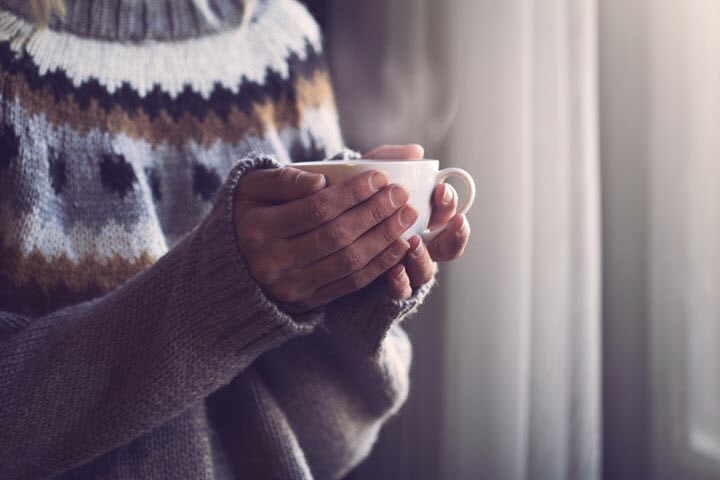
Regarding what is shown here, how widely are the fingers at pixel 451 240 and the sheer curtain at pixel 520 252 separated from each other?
0.29 m

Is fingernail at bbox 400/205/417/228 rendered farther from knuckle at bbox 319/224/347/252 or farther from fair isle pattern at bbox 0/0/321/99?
fair isle pattern at bbox 0/0/321/99

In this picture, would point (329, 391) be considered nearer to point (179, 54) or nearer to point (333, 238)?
point (333, 238)

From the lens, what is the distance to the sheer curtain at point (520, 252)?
2.44ft

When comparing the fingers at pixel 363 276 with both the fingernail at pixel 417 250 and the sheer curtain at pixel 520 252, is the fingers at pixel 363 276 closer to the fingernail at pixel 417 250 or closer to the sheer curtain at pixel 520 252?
the fingernail at pixel 417 250

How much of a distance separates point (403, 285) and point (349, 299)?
0.08m

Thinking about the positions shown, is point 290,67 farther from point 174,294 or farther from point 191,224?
point 174,294

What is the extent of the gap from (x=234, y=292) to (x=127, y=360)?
140 millimetres

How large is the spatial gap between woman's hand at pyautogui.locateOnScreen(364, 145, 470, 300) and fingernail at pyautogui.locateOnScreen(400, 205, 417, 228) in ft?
0.11

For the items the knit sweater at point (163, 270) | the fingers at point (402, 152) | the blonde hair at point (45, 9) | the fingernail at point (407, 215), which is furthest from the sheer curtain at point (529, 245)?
the blonde hair at point (45, 9)

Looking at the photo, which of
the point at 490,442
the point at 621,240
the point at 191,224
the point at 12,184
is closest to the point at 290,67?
the point at 191,224

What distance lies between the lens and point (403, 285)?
502mm

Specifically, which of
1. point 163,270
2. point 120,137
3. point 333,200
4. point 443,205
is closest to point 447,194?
point 443,205

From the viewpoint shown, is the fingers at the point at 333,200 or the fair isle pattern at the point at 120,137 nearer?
the fingers at the point at 333,200

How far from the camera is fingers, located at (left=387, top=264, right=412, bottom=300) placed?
1.63ft
